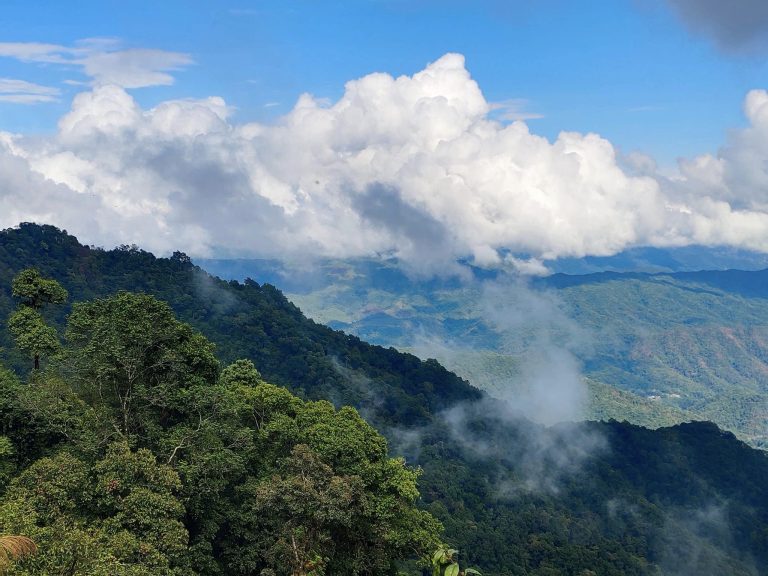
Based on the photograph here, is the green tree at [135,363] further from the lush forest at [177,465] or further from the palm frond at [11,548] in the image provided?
the palm frond at [11,548]

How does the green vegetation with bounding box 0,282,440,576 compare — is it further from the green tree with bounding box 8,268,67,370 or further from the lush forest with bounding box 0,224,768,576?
the green tree with bounding box 8,268,67,370

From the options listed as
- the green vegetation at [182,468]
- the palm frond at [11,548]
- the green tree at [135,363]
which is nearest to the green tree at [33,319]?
the green vegetation at [182,468]

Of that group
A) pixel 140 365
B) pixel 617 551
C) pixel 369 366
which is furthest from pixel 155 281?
pixel 140 365

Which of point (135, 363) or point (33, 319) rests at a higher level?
point (33, 319)

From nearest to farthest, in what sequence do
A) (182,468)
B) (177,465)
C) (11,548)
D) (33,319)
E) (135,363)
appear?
1. (11,548)
2. (182,468)
3. (177,465)
4. (135,363)
5. (33,319)

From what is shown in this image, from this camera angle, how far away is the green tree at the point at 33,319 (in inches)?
1261

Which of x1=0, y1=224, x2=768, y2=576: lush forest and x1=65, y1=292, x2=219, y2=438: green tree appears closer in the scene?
x1=0, y1=224, x2=768, y2=576: lush forest

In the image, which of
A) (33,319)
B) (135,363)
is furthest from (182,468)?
(33,319)

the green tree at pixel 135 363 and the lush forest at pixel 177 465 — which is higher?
the green tree at pixel 135 363

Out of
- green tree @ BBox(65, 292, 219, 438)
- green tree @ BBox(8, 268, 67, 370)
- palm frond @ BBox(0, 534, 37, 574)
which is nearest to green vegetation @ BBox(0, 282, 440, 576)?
green tree @ BBox(65, 292, 219, 438)

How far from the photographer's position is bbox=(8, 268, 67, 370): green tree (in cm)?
3203

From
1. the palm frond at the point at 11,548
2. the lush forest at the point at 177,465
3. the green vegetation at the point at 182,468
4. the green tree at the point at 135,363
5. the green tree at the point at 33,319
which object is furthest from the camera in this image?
the green tree at the point at 33,319

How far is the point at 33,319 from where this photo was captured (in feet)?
108

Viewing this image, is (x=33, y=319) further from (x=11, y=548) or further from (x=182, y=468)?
(x=11, y=548)
